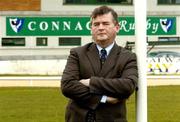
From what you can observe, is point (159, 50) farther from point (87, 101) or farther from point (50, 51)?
point (87, 101)

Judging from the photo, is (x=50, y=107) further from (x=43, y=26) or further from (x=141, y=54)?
(x=43, y=26)

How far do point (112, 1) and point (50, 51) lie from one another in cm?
637

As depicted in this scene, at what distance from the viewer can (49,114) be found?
13.3 metres

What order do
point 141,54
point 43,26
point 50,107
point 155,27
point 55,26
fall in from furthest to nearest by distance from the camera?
1. point 155,27
2. point 55,26
3. point 43,26
4. point 50,107
5. point 141,54

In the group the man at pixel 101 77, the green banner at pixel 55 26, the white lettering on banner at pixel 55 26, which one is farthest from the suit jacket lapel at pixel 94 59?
the white lettering on banner at pixel 55 26

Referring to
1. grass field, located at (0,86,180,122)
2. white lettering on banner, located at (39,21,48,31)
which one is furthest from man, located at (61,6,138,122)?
white lettering on banner, located at (39,21,48,31)

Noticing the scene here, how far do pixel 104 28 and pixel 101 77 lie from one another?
A: 0.36 m

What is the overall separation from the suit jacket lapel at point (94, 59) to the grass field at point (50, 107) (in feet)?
24.9

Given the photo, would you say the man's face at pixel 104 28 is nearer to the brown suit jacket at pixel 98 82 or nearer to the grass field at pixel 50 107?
the brown suit jacket at pixel 98 82

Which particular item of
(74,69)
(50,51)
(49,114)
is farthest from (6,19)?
(74,69)

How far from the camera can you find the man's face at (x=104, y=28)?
4.20 meters

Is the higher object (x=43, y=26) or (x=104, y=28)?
(x=104, y=28)

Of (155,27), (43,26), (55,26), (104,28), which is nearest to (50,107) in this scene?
(104,28)

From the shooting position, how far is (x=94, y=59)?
4.26m
